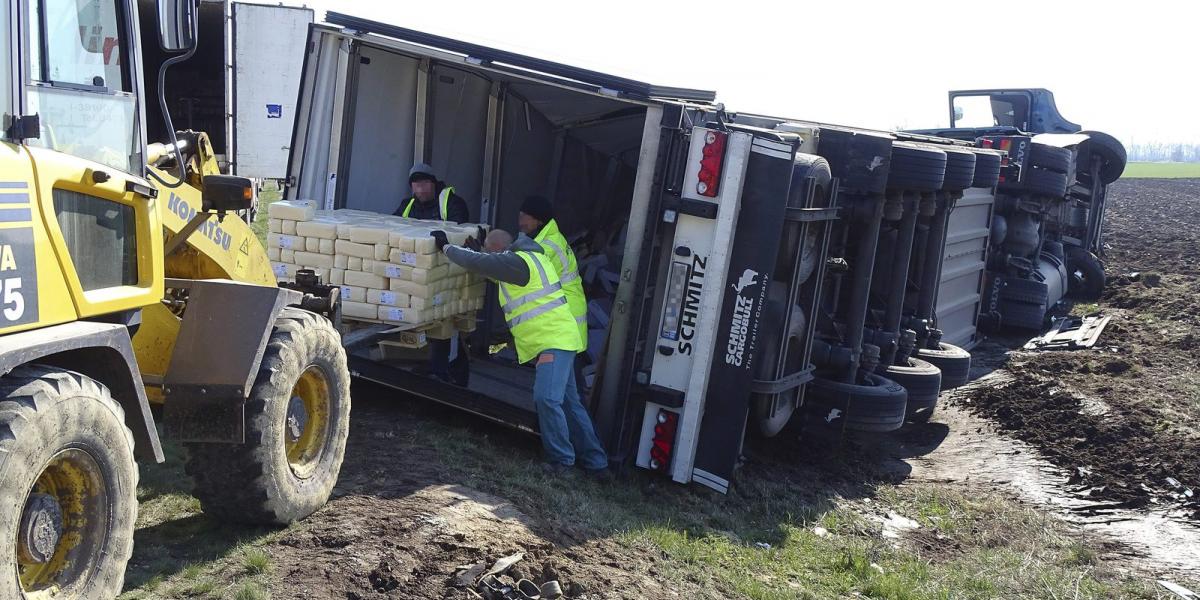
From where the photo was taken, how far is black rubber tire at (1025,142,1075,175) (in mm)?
12195

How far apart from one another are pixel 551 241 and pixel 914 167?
295cm

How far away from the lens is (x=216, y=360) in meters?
4.52

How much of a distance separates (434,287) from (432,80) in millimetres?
2567

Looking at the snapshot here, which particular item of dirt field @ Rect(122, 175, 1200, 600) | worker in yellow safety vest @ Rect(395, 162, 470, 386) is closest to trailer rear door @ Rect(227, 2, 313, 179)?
worker in yellow safety vest @ Rect(395, 162, 470, 386)

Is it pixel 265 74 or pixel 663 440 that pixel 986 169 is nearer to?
pixel 663 440

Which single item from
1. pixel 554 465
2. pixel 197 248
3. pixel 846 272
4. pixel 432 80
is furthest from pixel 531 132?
pixel 197 248

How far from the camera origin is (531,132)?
1020 centimetres

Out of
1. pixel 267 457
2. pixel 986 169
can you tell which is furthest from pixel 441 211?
pixel 986 169

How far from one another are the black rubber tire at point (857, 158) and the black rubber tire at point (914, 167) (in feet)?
0.95

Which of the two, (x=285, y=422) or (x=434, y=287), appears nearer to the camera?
(x=285, y=422)

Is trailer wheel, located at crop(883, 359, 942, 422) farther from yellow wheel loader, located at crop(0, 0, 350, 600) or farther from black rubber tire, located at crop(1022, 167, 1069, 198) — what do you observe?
yellow wheel loader, located at crop(0, 0, 350, 600)

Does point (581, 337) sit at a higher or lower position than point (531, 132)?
lower

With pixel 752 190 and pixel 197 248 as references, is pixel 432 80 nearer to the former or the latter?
pixel 752 190

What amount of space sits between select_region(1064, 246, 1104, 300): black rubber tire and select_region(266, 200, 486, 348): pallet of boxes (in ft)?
38.0
